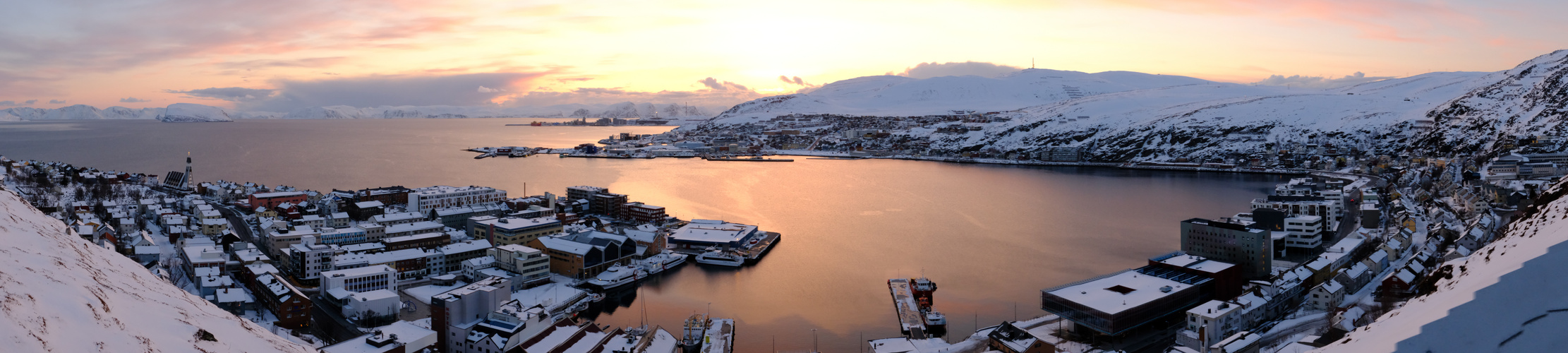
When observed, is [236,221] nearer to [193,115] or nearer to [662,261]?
[662,261]

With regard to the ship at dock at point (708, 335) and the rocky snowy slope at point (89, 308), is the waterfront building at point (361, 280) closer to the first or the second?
the ship at dock at point (708, 335)

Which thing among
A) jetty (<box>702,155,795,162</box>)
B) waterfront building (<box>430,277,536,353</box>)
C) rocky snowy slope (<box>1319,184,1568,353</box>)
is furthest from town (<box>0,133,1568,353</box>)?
jetty (<box>702,155,795,162</box>)

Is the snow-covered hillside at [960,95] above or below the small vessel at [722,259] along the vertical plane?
above

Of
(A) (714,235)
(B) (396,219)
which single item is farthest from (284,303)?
(A) (714,235)

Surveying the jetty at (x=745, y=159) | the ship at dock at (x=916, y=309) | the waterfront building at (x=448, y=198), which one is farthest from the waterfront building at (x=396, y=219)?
the jetty at (x=745, y=159)

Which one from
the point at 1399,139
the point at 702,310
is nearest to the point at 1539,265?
the point at 702,310

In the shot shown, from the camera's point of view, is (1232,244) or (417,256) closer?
(417,256)
